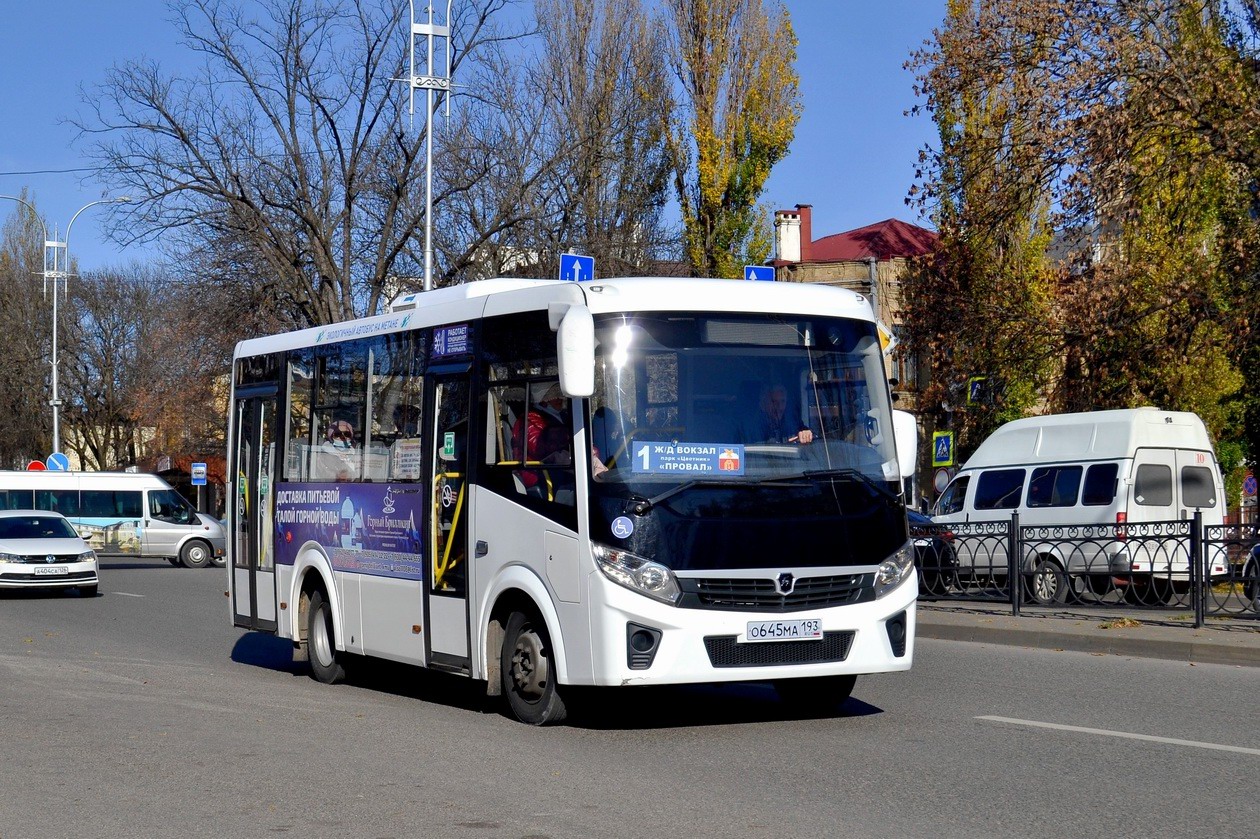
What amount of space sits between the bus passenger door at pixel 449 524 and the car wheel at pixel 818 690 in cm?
219

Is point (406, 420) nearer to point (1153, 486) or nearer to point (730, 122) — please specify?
point (1153, 486)

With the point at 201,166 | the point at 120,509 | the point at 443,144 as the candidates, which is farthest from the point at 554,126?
the point at 120,509

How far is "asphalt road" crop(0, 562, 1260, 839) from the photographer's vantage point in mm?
6738

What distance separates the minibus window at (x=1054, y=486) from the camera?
901 inches

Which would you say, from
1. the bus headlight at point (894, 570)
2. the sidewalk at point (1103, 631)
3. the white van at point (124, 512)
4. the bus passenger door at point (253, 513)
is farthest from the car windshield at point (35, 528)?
the bus headlight at point (894, 570)

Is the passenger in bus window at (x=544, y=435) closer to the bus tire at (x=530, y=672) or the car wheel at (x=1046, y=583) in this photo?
the bus tire at (x=530, y=672)

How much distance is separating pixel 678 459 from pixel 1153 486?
15.1m

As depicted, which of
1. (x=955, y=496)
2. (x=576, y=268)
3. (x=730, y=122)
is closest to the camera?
(x=576, y=268)

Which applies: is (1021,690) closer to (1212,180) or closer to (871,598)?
(871,598)

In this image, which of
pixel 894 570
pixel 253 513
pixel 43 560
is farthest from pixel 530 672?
pixel 43 560

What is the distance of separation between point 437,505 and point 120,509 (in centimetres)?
3296

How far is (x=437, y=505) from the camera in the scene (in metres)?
10.6

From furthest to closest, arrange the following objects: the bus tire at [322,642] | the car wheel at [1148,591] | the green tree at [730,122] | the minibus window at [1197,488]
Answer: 1. the green tree at [730,122]
2. the minibus window at [1197,488]
3. the car wheel at [1148,591]
4. the bus tire at [322,642]

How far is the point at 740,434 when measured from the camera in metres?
9.21
